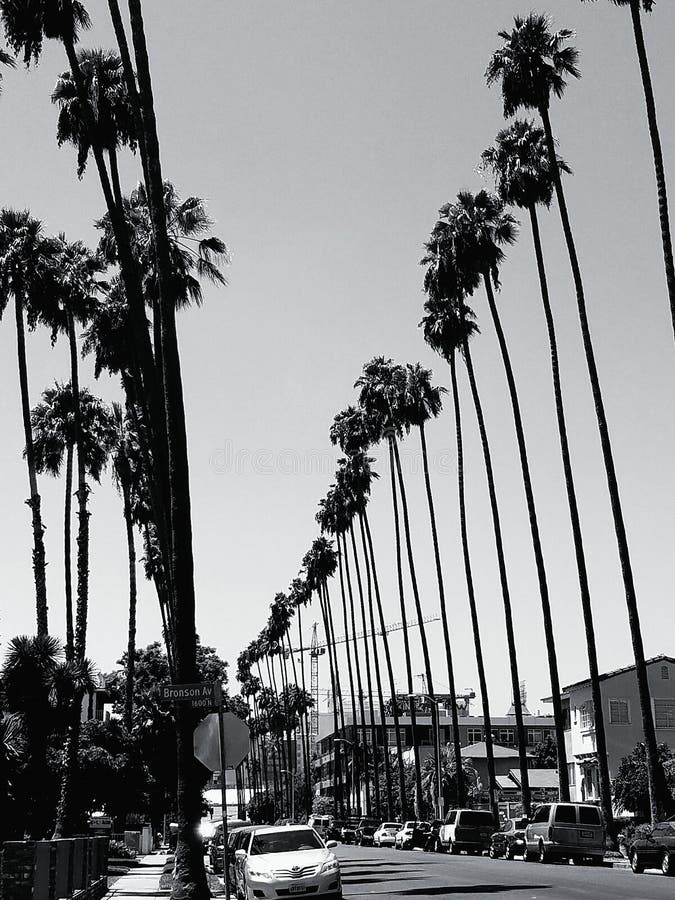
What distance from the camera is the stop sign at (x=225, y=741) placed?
16875 millimetres

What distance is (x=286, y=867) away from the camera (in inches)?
826

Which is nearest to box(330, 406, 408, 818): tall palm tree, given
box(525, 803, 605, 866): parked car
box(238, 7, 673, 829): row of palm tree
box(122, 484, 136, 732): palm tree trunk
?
box(238, 7, 673, 829): row of palm tree

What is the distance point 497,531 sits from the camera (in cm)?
5366

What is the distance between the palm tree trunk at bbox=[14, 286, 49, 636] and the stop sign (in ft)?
79.2

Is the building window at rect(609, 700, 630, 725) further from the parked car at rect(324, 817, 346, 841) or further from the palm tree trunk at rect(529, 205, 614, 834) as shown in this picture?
the palm tree trunk at rect(529, 205, 614, 834)

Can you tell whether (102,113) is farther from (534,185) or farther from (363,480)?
(363,480)

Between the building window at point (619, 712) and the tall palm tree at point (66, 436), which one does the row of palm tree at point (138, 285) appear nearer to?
the tall palm tree at point (66, 436)

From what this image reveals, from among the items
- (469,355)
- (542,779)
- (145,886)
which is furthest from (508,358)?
(542,779)

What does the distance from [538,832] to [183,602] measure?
22518mm

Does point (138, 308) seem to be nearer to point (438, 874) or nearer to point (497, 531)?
point (438, 874)

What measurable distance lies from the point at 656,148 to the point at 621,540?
1271cm

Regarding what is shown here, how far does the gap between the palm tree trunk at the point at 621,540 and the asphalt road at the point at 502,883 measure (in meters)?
4.80

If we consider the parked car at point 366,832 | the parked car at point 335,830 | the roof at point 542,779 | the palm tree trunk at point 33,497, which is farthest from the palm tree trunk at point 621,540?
the roof at point 542,779

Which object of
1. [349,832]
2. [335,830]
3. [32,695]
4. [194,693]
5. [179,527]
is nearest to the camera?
[194,693]
